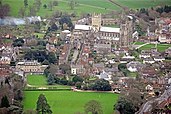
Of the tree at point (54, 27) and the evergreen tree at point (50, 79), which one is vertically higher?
the tree at point (54, 27)

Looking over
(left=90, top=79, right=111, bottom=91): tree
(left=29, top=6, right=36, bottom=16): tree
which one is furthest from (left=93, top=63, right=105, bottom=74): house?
(left=29, top=6, right=36, bottom=16): tree

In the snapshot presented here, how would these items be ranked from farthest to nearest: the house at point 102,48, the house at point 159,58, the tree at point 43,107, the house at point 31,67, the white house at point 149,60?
the house at point 102,48
the house at point 159,58
the white house at point 149,60
the house at point 31,67
the tree at point 43,107

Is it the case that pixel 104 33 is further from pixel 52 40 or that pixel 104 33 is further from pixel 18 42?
pixel 18 42

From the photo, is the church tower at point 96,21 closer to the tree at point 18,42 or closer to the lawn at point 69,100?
the tree at point 18,42

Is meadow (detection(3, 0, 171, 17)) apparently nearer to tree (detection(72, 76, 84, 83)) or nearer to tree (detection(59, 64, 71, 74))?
tree (detection(59, 64, 71, 74))

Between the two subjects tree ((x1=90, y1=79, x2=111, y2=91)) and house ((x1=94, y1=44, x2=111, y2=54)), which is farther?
house ((x1=94, y1=44, x2=111, y2=54))

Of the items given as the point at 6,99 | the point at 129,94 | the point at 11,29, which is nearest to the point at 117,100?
the point at 129,94

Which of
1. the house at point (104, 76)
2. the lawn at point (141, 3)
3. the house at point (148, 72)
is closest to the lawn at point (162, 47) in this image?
the house at point (148, 72)
